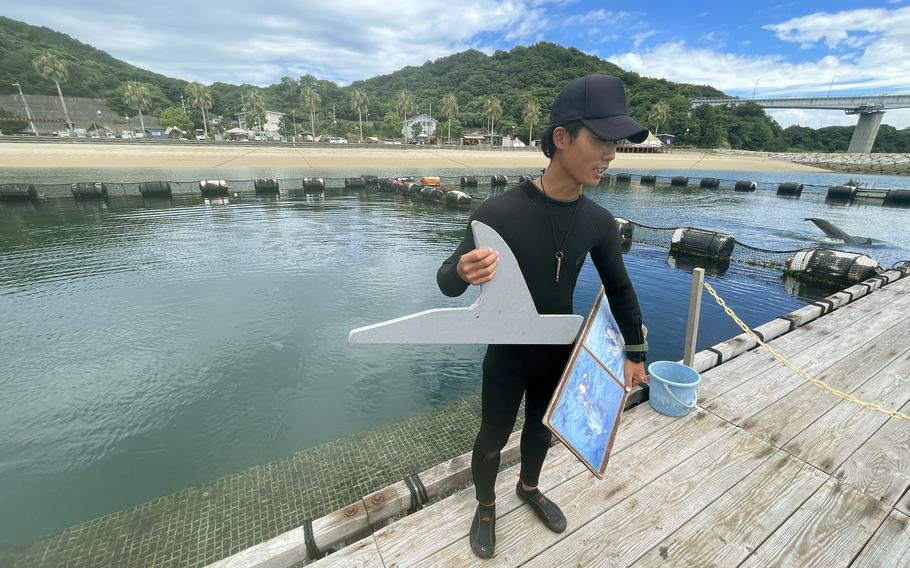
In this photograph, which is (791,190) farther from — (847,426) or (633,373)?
(633,373)

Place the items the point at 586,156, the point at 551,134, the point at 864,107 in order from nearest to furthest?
the point at 586,156 < the point at 551,134 < the point at 864,107

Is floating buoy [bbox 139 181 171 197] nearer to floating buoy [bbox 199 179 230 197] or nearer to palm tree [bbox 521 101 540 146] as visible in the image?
floating buoy [bbox 199 179 230 197]

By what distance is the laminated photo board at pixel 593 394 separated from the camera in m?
2.09

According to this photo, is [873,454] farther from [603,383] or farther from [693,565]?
[603,383]

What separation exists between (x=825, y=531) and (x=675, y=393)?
1.40 meters

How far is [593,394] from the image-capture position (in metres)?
2.33

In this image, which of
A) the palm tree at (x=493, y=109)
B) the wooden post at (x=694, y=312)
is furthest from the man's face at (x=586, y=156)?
the palm tree at (x=493, y=109)

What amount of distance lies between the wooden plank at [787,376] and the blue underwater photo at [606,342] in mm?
2279

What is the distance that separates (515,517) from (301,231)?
56.1 ft

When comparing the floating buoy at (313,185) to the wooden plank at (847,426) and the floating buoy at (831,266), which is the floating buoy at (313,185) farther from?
the wooden plank at (847,426)

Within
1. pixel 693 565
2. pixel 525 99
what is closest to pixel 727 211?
pixel 693 565

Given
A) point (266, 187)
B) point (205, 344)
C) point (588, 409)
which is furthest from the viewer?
point (266, 187)

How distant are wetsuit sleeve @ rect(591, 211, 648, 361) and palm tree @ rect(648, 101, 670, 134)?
112 metres

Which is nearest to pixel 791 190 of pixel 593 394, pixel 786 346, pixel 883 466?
pixel 786 346
